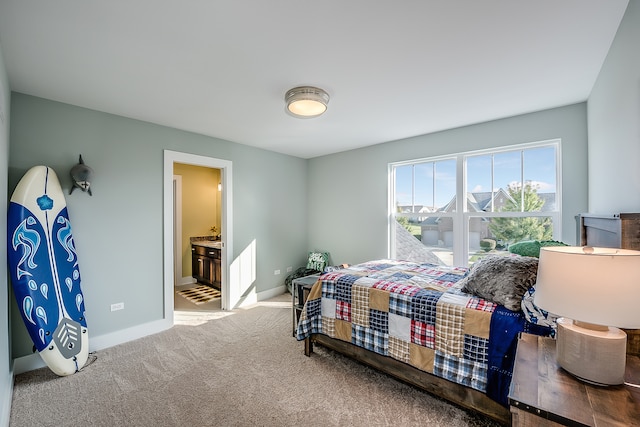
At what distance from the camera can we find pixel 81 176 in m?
2.70

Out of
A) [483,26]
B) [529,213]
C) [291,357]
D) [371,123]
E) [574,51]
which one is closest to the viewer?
[483,26]

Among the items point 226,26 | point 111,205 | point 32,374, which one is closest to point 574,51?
point 226,26

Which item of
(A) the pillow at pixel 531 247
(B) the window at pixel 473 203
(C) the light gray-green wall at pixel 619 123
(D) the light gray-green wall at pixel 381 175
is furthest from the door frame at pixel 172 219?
(C) the light gray-green wall at pixel 619 123

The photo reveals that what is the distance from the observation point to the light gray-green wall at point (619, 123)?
148 cm

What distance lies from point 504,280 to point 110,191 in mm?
3799

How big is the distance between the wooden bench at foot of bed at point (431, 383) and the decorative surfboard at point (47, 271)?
239 centimetres

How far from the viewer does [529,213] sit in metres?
3.18

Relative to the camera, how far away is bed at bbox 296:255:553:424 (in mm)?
1688

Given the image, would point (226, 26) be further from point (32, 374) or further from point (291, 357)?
point (32, 374)

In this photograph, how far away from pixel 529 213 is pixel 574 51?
181 cm

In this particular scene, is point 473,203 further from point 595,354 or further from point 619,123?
point 595,354

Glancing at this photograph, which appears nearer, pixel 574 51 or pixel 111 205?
pixel 574 51

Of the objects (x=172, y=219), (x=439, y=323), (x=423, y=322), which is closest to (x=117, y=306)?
(x=172, y=219)

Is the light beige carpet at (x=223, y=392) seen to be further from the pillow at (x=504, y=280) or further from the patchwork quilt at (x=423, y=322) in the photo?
the pillow at (x=504, y=280)
